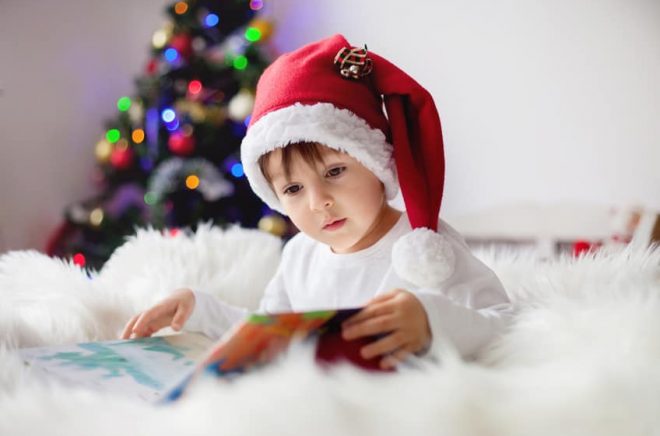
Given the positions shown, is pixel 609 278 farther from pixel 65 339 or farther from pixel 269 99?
pixel 65 339

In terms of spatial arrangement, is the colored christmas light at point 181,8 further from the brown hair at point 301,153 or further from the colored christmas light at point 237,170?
the brown hair at point 301,153

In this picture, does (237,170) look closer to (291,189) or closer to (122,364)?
(291,189)

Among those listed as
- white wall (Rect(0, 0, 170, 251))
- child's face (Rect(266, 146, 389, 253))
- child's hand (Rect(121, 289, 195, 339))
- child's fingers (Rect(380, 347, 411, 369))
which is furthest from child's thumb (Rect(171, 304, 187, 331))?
white wall (Rect(0, 0, 170, 251))

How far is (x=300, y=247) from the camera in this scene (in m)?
1.11

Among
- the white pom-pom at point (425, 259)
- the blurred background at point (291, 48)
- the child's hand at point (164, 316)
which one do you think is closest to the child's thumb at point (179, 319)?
→ the child's hand at point (164, 316)

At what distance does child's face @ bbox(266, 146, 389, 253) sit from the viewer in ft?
2.92

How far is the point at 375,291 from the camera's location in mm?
956

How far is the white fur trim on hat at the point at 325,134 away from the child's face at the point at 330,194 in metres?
0.02

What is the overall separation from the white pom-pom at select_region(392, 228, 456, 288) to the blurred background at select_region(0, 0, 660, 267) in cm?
102

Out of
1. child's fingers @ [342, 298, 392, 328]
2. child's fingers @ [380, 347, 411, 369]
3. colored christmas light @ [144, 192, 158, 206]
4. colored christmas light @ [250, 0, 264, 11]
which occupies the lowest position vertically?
colored christmas light @ [144, 192, 158, 206]

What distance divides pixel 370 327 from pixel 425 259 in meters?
0.25

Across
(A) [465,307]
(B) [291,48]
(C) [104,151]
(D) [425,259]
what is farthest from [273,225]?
(A) [465,307]

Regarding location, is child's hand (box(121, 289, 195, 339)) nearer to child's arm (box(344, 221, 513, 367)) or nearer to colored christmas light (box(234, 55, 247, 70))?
child's arm (box(344, 221, 513, 367))

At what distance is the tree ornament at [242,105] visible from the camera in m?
2.25
